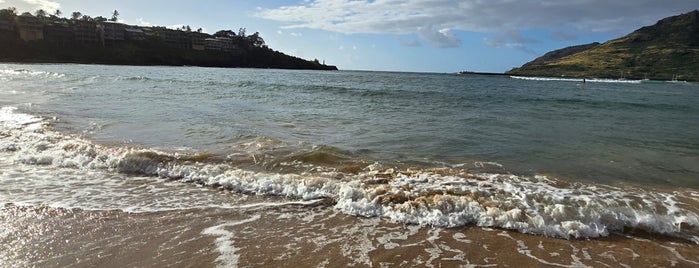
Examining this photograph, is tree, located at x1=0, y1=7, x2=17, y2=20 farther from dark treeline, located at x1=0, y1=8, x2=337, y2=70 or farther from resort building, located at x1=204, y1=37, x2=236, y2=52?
resort building, located at x1=204, y1=37, x2=236, y2=52

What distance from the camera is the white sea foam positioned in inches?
271

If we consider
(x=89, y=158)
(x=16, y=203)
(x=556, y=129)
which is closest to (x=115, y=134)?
(x=89, y=158)

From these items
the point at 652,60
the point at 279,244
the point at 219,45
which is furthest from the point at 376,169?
the point at 652,60

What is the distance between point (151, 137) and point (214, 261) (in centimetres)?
917

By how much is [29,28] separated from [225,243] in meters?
166

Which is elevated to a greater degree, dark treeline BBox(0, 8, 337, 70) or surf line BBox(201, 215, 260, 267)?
dark treeline BBox(0, 8, 337, 70)

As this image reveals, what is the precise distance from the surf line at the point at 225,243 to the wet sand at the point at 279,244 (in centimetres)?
1

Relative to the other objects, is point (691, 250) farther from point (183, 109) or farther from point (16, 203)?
A: point (183, 109)

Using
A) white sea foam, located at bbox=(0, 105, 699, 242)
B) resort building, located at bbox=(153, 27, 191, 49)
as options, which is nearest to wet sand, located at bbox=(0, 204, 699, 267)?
white sea foam, located at bbox=(0, 105, 699, 242)

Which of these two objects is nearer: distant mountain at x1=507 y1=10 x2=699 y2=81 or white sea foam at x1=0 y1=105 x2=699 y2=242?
white sea foam at x1=0 y1=105 x2=699 y2=242

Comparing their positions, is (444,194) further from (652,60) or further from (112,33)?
(652,60)

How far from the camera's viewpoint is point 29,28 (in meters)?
135

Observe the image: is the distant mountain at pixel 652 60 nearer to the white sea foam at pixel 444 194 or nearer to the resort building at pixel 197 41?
the resort building at pixel 197 41

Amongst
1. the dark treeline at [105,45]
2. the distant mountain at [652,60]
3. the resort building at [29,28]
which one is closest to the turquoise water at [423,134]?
the dark treeline at [105,45]
